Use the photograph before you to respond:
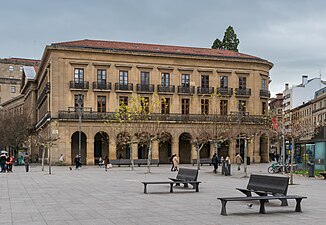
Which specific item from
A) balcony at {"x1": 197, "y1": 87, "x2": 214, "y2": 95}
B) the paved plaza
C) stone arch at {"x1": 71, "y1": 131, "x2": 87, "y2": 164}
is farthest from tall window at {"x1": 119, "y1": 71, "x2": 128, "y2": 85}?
the paved plaza

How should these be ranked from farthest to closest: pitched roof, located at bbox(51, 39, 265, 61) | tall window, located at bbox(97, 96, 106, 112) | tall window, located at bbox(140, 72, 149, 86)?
tall window, located at bbox(140, 72, 149, 86), pitched roof, located at bbox(51, 39, 265, 61), tall window, located at bbox(97, 96, 106, 112)

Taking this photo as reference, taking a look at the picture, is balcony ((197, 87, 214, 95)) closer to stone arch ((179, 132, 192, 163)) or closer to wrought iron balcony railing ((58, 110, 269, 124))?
wrought iron balcony railing ((58, 110, 269, 124))

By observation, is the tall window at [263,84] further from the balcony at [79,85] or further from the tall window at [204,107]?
the balcony at [79,85]

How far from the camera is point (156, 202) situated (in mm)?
16500

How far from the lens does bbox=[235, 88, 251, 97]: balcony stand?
65500mm

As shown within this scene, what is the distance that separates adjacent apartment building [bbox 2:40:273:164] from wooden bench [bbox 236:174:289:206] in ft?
123

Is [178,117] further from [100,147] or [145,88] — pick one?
[100,147]

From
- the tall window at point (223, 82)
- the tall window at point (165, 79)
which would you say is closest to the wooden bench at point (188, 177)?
the tall window at point (165, 79)

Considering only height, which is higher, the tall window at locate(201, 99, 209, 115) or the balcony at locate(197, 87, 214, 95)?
the balcony at locate(197, 87, 214, 95)

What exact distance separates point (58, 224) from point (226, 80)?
5541 centimetres

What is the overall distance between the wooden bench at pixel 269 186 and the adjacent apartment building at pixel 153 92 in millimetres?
37502

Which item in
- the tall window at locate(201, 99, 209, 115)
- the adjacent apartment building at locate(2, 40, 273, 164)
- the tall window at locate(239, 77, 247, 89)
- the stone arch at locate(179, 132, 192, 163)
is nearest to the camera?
the adjacent apartment building at locate(2, 40, 273, 164)

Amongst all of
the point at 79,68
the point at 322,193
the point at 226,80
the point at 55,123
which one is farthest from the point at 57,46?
the point at 322,193

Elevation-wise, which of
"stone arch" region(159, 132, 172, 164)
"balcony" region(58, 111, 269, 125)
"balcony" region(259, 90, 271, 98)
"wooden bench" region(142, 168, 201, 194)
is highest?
"balcony" region(259, 90, 271, 98)
